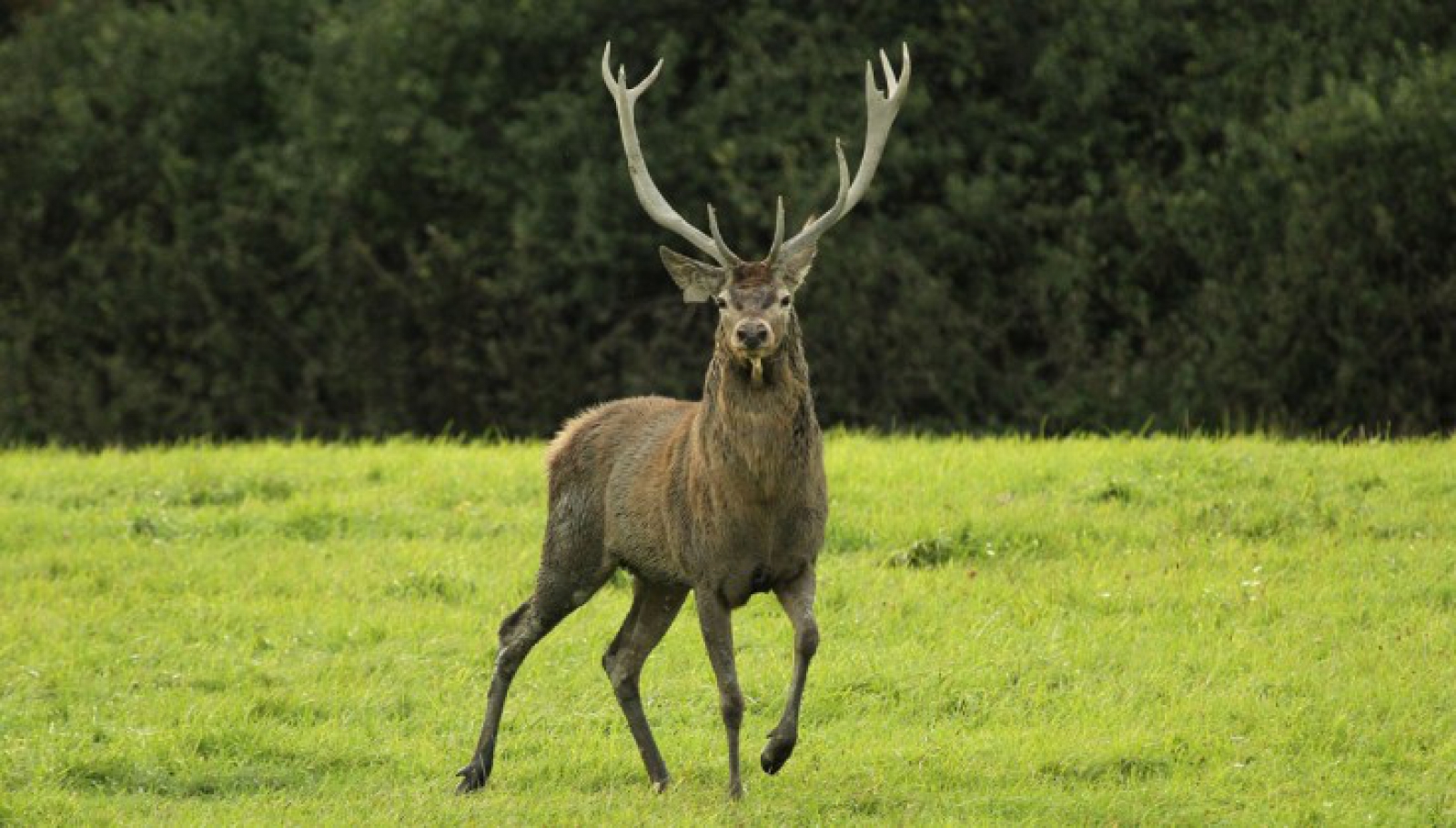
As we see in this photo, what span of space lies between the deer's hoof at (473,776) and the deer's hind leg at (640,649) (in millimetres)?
606

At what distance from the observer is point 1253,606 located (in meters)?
11.5

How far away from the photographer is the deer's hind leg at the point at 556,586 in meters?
9.46

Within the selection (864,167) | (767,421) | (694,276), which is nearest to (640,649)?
(767,421)

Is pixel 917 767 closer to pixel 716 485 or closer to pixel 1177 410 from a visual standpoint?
pixel 716 485

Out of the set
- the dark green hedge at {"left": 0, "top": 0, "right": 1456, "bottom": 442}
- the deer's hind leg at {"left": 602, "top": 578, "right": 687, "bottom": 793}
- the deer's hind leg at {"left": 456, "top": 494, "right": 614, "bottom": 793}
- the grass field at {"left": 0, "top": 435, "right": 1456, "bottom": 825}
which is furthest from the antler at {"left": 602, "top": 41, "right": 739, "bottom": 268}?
the dark green hedge at {"left": 0, "top": 0, "right": 1456, "bottom": 442}

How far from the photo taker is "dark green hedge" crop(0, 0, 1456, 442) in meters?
21.8

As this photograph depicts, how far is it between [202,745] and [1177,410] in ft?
45.9

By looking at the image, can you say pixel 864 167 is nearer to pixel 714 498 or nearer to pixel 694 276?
pixel 694 276

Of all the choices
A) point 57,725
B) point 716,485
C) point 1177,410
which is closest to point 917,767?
point 716,485

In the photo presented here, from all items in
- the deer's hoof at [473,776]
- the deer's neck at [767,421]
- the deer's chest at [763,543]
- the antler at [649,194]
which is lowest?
the deer's hoof at [473,776]

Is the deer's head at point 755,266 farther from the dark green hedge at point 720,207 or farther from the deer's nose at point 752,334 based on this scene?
the dark green hedge at point 720,207

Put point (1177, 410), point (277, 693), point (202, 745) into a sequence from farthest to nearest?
point (1177, 410), point (277, 693), point (202, 745)

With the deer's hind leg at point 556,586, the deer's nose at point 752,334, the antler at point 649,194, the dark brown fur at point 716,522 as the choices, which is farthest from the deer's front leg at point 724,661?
the antler at point 649,194

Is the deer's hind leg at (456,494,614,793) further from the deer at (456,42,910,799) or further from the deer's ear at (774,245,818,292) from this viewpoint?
the deer's ear at (774,245,818,292)
